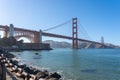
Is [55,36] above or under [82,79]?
Result: above

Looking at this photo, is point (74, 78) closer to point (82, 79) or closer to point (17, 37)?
point (82, 79)

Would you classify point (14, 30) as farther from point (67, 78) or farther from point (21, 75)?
point (21, 75)

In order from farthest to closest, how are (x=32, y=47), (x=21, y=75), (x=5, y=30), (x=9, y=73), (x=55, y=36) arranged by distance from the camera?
(x=32, y=47)
(x=5, y=30)
(x=55, y=36)
(x=9, y=73)
(x=21, y=75)

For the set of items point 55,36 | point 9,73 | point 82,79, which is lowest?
point 82,79

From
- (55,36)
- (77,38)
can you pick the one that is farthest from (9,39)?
(77,38)

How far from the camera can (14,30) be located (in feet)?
184

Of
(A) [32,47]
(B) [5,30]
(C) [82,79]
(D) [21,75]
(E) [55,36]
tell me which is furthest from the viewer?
(A) [32,47]

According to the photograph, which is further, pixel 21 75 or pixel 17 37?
pixel 17 37

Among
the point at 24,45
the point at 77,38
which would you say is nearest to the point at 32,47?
the point at 24,45

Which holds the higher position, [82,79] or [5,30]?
[5,30]

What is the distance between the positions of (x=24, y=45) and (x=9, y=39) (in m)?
9.18

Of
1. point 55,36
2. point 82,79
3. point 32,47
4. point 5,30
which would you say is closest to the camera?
point 82,79

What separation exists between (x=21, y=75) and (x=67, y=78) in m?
5.25

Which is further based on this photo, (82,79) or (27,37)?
(27,37)
